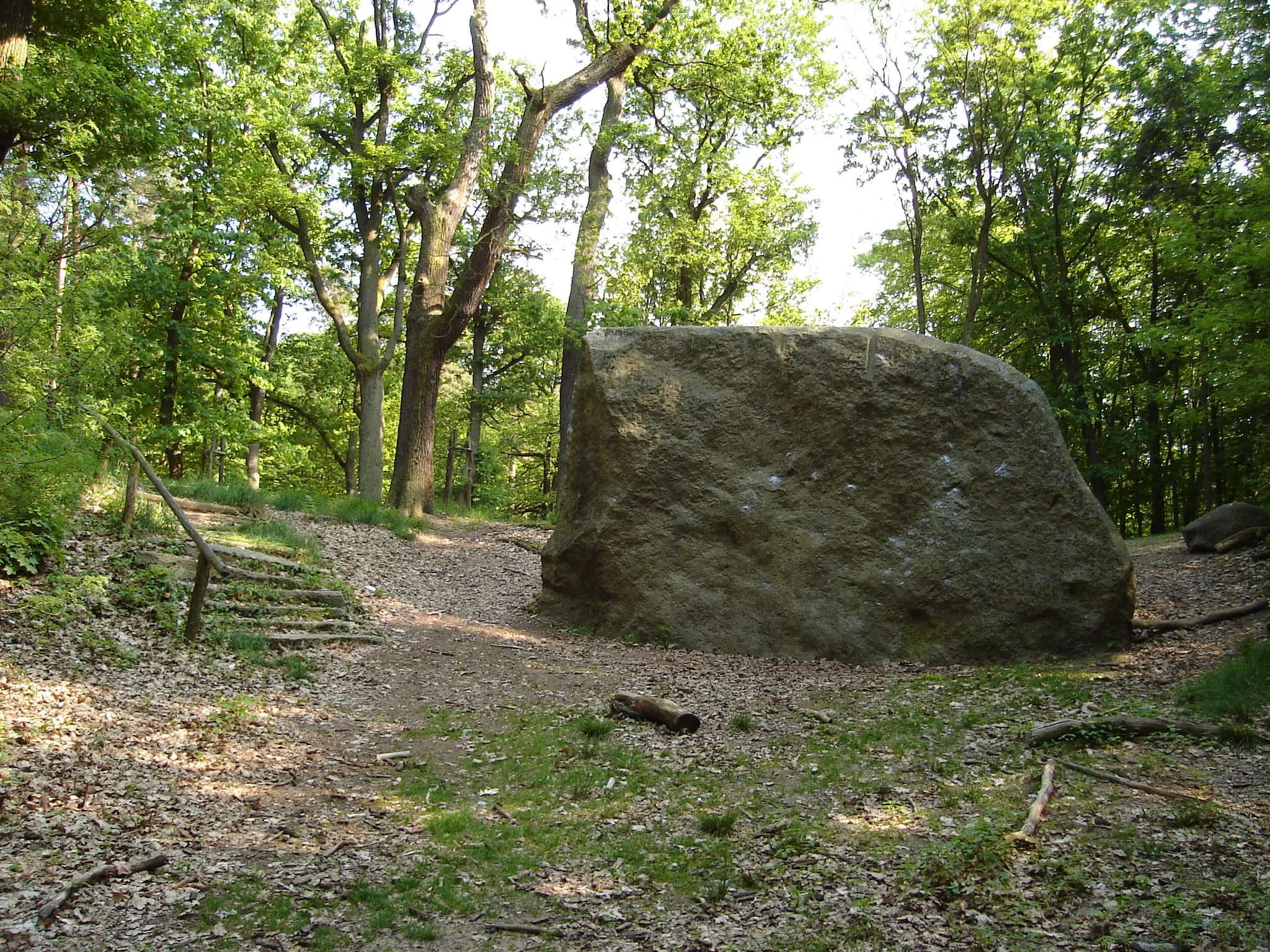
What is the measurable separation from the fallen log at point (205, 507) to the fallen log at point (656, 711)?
26.8 ft

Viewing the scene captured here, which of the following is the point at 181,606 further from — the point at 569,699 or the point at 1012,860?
the point at 1012,860

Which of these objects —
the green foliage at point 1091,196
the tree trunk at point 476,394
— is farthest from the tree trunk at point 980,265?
the tree trunk at point 476,394

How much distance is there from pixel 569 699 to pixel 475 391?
1782 centimetres

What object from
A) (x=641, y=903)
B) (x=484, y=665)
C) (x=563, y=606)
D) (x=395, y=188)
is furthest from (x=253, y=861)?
(x=395, y=188)

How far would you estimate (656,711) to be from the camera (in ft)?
23.9

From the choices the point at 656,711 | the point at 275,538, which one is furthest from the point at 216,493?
the point at 656,711

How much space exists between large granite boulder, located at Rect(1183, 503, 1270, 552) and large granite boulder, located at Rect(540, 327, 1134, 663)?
5353mm

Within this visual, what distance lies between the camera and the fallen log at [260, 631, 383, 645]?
8.99 metres

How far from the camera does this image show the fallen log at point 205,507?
12768mm

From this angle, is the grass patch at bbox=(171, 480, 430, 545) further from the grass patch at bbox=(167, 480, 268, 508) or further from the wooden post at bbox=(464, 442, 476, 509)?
the wooden post at bbox=(464, 442, 476, 509)

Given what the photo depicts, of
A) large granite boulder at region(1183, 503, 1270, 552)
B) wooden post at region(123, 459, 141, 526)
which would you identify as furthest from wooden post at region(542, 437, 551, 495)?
large granite boulder at region(1183, 503, 1270, 552)

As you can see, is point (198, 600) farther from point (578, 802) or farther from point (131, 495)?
point (578, 802)

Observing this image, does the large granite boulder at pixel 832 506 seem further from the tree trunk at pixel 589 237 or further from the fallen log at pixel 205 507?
the tree trunk at pixel 589 237

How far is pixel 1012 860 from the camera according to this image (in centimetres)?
454
